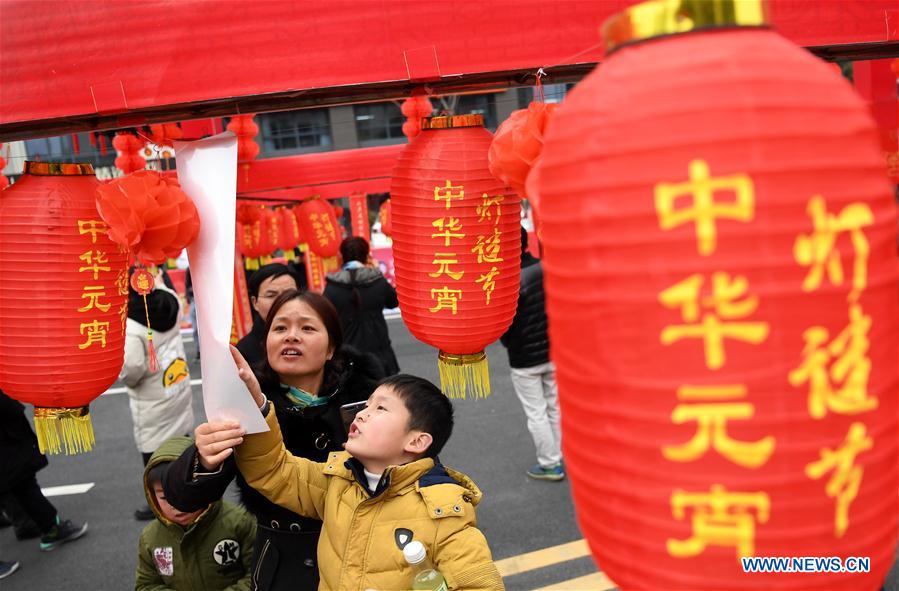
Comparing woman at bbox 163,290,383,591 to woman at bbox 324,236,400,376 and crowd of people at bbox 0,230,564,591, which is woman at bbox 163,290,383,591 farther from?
woman at bbox 324,236,400,376

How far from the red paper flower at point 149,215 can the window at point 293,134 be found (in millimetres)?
23569

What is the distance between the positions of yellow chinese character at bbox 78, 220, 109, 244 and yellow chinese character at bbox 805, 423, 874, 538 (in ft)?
6.56

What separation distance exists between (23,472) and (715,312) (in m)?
4.41

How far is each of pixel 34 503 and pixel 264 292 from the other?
2212 millimetres

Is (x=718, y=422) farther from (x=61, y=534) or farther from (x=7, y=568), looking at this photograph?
(x=61, y=534)

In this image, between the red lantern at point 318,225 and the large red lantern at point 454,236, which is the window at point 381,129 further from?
the large red lantern at point 454,236

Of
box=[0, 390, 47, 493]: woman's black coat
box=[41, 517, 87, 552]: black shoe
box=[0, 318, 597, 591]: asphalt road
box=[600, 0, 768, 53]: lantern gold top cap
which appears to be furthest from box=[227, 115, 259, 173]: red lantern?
box=[600, 0, 768, 53]: lantern gold top cap

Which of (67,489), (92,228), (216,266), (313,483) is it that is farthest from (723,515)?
(67,489)

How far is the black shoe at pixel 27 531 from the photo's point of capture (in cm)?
439

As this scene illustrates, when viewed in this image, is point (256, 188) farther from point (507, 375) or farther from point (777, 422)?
point (777, 422)

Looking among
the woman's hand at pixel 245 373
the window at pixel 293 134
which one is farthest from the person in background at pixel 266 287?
the window at pixel 293 134

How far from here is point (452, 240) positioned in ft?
6.70

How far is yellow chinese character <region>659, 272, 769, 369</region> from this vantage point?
0.81m

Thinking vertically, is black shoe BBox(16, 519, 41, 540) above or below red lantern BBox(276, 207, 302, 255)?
below
